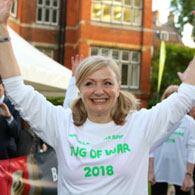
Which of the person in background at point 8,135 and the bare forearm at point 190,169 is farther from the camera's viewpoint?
the bare forearm at point 190,169

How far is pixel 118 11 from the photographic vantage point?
1767 centimetres

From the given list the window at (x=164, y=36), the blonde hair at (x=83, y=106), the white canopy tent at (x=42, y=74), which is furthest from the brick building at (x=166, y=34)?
the blonde hair at (x=83, y=106)

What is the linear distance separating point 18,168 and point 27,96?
3.51 feet

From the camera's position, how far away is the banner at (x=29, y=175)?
2563mm

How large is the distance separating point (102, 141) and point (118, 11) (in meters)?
16.6

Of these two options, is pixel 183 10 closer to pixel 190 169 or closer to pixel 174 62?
pixel 174 62

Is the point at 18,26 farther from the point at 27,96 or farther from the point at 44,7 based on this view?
the point at 27,96

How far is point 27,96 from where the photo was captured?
5.91 feet

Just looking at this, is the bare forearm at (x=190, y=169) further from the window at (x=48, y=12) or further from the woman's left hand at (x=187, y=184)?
the window at (x=48, y=12)

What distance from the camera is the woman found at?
175cm

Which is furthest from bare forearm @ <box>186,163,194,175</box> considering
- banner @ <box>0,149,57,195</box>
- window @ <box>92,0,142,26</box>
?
window @ <box>92,0,142,26</box>

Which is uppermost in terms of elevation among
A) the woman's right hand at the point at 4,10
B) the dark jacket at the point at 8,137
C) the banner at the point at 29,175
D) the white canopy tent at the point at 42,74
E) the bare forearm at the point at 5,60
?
the woman's right hand at the point at 4,10

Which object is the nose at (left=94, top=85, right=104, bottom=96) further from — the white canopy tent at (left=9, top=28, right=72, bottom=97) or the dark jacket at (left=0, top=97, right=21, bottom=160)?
the white canopy tent at (left=9, top=28, right=72, bottom=97)

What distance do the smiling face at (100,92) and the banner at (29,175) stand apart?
1.02 m
